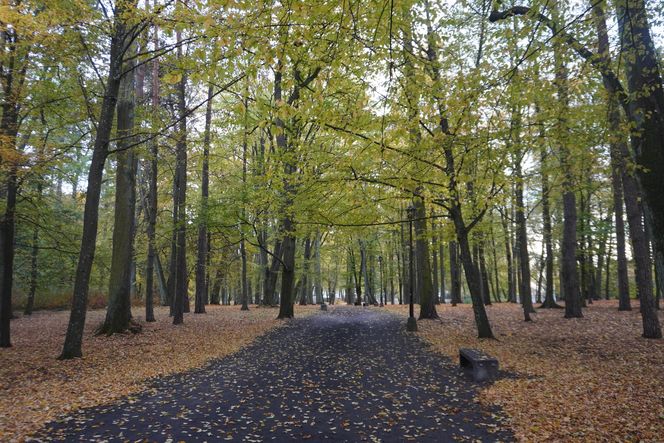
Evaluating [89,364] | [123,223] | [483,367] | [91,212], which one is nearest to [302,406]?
[483,367]

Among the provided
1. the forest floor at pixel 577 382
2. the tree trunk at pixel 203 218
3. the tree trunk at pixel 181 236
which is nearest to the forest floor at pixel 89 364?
the tree trunk at pixel 181 236

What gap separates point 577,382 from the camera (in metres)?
6.68

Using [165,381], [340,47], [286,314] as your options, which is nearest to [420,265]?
[286,314]

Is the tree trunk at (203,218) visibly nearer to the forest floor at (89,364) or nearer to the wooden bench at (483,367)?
the forest floor at (89,364)

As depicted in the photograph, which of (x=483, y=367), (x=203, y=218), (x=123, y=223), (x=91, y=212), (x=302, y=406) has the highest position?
(x=203, y=218)

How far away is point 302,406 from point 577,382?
4811mm

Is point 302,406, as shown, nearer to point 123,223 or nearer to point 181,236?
point 123,223

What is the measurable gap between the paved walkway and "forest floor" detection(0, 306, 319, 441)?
18.7 inches

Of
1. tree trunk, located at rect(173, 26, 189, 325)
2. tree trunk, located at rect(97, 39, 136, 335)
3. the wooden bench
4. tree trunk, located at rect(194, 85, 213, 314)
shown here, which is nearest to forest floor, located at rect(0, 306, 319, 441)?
tree trunk, located at rect(97, 39, 136, 335)

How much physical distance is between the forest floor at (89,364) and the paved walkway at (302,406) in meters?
0.48

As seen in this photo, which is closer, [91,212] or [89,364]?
[89,364]

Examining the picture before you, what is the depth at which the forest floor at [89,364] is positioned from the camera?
579 centimetres

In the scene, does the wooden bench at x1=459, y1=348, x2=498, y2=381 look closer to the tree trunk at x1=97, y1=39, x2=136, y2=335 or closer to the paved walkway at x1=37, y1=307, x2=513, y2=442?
the paved walkway at x1=37, y1=307, x2=513, y2=442

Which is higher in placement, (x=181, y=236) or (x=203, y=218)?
(x=203, y=218)
